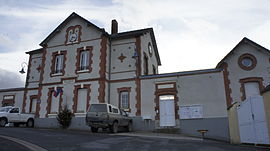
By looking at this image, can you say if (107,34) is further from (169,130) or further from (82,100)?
(169,130)

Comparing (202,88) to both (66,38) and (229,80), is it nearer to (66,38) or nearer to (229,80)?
(229,80)

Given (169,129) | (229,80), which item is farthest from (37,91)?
(229,80)

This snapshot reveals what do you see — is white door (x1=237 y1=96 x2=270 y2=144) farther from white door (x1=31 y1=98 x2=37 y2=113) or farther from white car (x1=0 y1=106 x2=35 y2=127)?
white door (x1=31 y1=98 x2=37 y2=113)

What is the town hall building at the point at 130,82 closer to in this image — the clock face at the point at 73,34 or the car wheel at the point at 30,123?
the clock face at the point at 73,34

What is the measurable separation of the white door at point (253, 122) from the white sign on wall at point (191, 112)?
18.8 ft

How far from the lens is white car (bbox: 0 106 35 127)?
1756 cm

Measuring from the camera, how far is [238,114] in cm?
1117

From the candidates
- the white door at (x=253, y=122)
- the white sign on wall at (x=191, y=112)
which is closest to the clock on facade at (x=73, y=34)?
the white sign on wall at (x=191, y=112)

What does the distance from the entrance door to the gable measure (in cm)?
761

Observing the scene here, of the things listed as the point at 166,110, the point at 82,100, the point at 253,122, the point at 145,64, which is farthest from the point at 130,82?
the point at 253,122

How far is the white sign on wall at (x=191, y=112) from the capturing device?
16.5 metres

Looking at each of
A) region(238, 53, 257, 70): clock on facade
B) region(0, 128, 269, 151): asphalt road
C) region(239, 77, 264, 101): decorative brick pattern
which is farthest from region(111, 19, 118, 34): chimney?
region(0, 128, 269, 151): asphalt road

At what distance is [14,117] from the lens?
720 inches

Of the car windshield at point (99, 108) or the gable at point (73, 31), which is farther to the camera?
the gable at point (73, 31)
